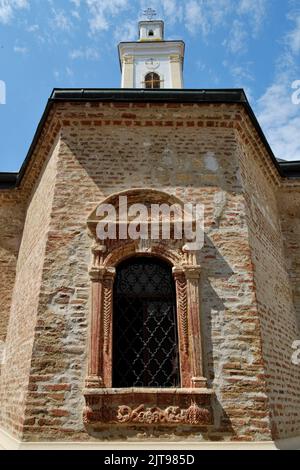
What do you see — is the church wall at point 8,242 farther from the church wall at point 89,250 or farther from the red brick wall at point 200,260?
the church wall at point 89,250

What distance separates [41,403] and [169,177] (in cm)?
386

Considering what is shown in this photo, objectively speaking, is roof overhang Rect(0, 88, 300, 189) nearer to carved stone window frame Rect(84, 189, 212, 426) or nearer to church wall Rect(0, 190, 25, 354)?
carved stone window frame Rect(84, 189, 212, 426)

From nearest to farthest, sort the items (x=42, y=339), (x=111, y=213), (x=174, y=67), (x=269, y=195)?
(x=42, y=339), (x=111, y=213), (x=269, y=195), (x=174, y=67)

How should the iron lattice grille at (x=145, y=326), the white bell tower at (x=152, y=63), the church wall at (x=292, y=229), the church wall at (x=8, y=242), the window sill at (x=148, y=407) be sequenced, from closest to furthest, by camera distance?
1. the window sill at (x=148, y=407)
2. the iron lattice grille at (x=145, y=326)
3. the church wall at (x=8, y=242)
4. the church wall at (x=292, y=229)
5. the white bell tower at (x=152, y=63)

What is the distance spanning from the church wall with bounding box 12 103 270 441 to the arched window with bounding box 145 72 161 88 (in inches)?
472

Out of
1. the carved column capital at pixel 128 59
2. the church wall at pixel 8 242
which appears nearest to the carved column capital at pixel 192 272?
the church wall at pixel 8 242

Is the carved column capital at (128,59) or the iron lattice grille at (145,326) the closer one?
the iron lattice grille at (145,326)

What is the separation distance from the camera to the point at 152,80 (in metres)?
17.9

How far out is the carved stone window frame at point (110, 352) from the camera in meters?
4.92

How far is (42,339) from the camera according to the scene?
5324 mm

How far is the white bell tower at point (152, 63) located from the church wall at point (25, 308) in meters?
11.7

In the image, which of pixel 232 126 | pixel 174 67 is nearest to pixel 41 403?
pixel 232 126

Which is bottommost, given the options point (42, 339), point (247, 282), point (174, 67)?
point (42, 339)
